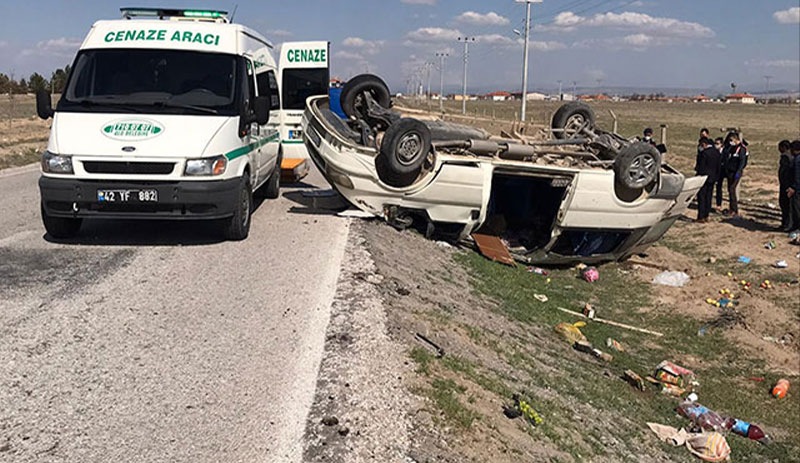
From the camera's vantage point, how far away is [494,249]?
9.87 metres

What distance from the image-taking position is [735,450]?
578 cm

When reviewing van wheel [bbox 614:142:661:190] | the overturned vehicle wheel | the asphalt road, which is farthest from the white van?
van wheel [bbox 614:142:661:190]

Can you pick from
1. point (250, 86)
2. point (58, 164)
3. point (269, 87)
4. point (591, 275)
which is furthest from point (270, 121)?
point (591, 275)

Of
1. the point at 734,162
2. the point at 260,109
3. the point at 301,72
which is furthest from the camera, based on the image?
the point at 301,72

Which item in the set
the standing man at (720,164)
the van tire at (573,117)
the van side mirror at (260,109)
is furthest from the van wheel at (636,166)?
the standing man at (720,164)

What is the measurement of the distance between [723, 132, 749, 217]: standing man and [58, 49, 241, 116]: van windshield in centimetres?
1121

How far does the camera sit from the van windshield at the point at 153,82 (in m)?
7.40

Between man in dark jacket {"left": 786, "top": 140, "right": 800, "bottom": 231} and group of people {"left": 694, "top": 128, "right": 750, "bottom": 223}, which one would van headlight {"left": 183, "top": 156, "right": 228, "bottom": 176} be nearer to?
man in dark jacket {"left": 786, "top": 140, "right": 800, "bottom": 231}

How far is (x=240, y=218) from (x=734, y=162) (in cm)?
1136

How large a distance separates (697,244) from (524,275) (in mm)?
5258

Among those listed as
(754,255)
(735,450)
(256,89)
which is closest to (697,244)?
(754,255)

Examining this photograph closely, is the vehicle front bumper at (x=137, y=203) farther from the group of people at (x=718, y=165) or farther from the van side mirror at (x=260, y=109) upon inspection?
the group of people at (x=718, y=165)

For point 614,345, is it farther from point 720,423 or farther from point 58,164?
point 58,164

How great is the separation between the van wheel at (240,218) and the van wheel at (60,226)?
1.71 meters
